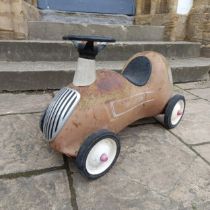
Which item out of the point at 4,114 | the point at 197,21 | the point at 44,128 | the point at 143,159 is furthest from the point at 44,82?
the point at 197,21

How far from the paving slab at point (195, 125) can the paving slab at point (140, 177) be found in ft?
0.40

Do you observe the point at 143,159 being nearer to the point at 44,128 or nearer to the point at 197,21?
the point at 44,128

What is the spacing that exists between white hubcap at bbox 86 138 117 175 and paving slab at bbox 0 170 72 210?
0.16 meters

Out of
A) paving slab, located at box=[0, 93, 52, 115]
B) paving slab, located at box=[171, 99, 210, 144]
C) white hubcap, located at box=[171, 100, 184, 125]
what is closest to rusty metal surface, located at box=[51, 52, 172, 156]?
white hubcap, located at box=[171, 100, 184, 125]

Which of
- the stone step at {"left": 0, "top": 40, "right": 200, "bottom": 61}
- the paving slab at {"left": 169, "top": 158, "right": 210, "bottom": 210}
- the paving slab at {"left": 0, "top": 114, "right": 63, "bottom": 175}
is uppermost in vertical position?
the stone step at {"left": 0, "top": 40, "right": 200, "bottom": 61}

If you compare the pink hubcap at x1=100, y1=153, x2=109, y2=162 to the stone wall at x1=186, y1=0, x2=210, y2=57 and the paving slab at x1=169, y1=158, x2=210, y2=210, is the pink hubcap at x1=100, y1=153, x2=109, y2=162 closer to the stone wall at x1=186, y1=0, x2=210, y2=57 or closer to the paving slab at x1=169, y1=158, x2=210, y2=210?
the paving slab at x1=169, y1=158, x2=210, y2=210

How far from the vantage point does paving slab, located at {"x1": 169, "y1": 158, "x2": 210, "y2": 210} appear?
124 centimetres

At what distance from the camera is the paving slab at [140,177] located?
Result: 4.02 feet

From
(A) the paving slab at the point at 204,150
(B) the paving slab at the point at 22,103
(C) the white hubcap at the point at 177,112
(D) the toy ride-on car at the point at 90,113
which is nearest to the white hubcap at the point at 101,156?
(D) the toy ride-on car at the point at 90,113

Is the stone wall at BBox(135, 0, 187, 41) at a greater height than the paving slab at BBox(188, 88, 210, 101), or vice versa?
the stone wall at BBox(135, 0, 187, 41)

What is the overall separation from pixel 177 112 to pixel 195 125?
0.21m

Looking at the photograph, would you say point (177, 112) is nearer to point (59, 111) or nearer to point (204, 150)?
point (204, 150)

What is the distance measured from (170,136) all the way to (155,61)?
1.79ft

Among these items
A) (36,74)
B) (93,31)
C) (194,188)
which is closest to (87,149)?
(194,188)
